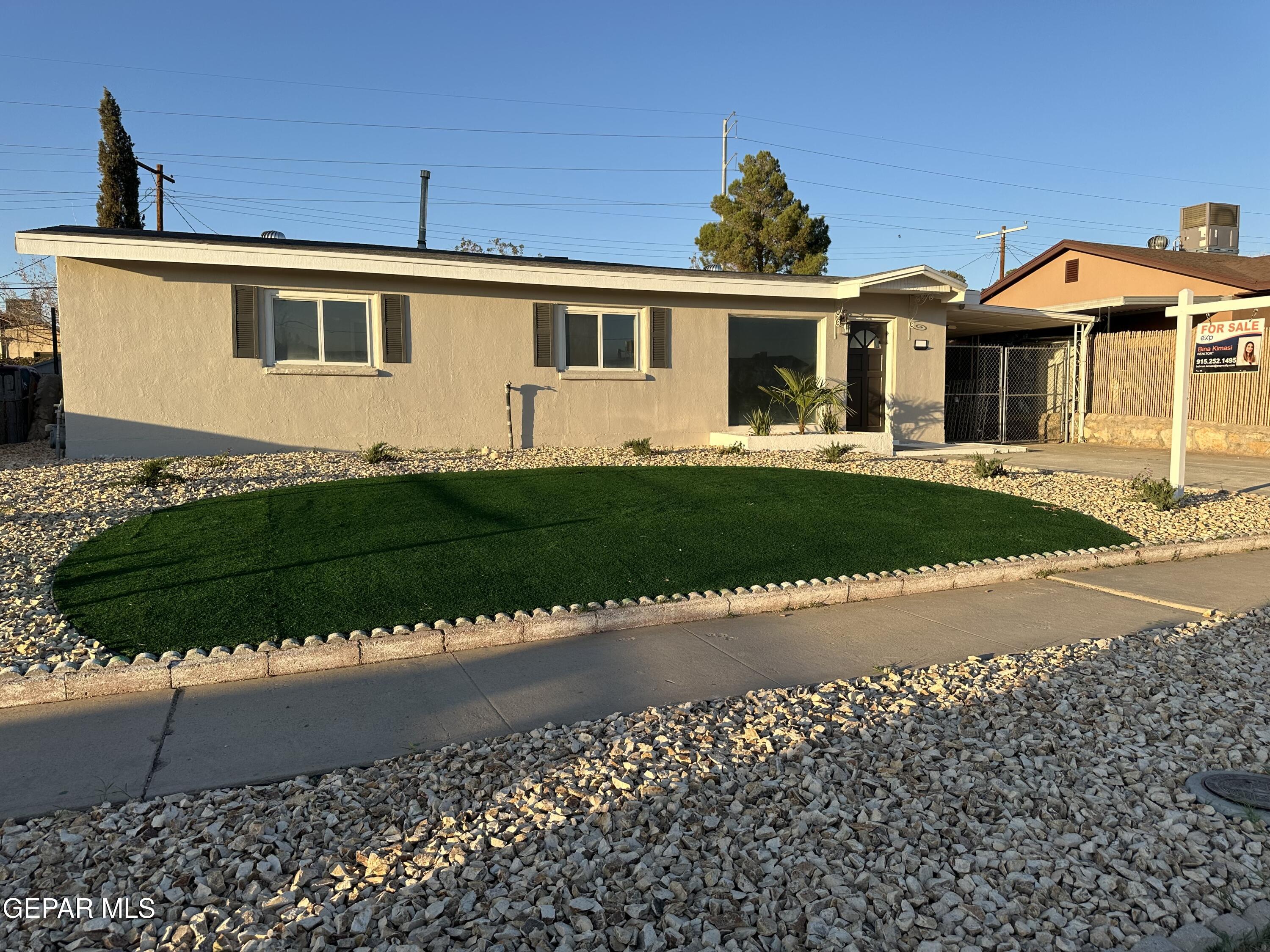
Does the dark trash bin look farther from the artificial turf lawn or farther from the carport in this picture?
the carport

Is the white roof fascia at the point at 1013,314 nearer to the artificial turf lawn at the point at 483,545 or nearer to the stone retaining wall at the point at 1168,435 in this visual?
the stone retaining wall at the point at 1168,435

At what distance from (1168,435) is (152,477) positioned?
18.0 meters

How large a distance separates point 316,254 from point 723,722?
33.7 feet

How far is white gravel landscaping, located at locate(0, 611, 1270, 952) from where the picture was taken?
2.48 meters

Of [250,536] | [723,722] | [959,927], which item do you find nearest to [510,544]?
[250,536]

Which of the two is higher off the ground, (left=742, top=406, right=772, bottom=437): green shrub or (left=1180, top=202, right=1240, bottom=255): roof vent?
(left=1180, top=202, right=1240, bottom=255): roof vent

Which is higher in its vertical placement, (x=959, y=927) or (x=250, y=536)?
(x=250, y=536)

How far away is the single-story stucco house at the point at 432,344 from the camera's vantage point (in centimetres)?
1155

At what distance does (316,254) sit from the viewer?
11961mm

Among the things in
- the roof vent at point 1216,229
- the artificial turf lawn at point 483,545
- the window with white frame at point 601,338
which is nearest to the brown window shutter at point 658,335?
the window with white frame at point 601,338

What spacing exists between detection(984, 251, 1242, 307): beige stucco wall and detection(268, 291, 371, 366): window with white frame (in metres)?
17.8

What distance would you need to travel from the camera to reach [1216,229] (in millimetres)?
27188

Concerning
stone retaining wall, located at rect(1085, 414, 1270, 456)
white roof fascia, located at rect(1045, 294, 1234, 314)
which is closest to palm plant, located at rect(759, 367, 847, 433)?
stone retaining wall, located at rect(1085, 414, 1270, 456)

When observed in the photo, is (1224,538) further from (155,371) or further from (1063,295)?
(1063,295)
